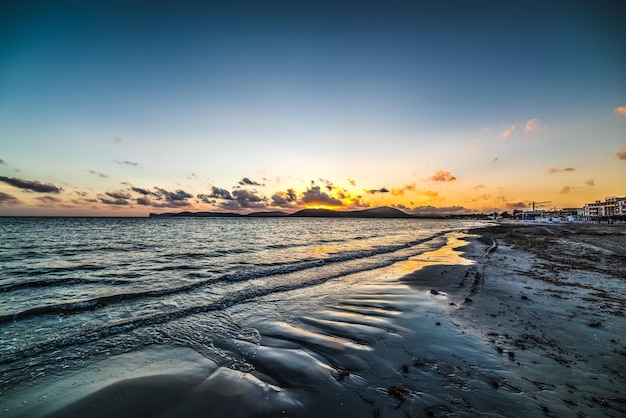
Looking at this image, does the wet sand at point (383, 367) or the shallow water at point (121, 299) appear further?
the shallow water at point (121, 299)

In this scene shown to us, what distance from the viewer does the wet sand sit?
14.5 feet

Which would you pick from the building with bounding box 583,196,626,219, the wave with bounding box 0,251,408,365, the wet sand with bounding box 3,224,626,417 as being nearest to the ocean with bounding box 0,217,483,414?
the wave with bounding box 0,251,408,365

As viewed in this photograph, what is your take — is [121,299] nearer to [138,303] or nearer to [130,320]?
[138,303]

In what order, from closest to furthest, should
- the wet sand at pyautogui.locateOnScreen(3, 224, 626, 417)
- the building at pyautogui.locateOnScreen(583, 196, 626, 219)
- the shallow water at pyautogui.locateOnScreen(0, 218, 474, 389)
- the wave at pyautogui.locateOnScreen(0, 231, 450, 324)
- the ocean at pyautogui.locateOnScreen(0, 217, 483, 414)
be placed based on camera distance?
the wet sand at pyautogui.locateOnScreen(3, 224, 626, 417), the ocean at pyautogui.locateOnScreen(0, 217, 483, 414), the shallow water at pyautogui.locateOnScreen(0, 218, 474, 389), the wave at pyautogui.locateOnScreen(0, 231, 450, 324), the building at pyautogui.locateOnScreen(583, 196, 626, 219)

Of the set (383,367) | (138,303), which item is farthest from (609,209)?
(138,303)

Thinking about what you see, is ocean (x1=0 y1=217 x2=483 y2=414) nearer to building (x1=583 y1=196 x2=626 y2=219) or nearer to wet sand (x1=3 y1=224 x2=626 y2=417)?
wet sand (x1=3 y1=224 x2=626 y2=417)

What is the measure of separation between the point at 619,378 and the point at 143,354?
1006 centimetres

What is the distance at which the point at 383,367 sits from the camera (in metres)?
5.62

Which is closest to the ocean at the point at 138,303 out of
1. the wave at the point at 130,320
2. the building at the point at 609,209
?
the wave at the point at 130,320

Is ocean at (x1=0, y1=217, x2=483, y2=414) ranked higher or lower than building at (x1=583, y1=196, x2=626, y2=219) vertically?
lower

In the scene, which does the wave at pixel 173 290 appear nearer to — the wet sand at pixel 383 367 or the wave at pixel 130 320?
the wave at pixel 130 320

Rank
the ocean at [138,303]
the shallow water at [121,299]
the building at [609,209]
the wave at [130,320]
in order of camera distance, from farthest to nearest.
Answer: the building at [609,209] < the shallow water at [121,299] < the wave at [130,320] < the ocean at [138,303]

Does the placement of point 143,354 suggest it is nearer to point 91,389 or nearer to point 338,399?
point 91,389

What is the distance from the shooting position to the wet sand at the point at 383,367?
4.41m
